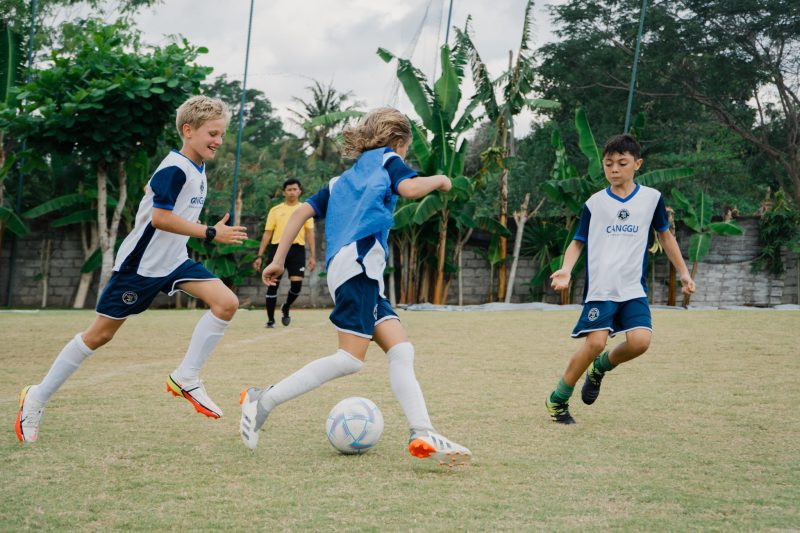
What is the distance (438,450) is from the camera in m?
3.55

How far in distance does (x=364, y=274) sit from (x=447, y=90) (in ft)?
40.9

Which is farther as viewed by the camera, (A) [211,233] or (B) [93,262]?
(B) [93,262]

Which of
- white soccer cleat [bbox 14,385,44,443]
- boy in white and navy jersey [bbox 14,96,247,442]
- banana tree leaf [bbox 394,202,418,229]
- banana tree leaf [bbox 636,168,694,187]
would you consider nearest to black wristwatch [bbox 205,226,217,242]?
boy in white and navy jersey [bbox 14,96,247,442]

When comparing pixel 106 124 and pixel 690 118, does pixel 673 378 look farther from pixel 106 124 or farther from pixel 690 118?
pixel 690 118

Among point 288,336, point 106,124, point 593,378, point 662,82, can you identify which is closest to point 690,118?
point 662,82

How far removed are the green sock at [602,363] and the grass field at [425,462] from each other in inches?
11.2

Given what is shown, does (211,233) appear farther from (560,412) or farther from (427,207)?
(427,207)

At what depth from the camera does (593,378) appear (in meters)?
5.04

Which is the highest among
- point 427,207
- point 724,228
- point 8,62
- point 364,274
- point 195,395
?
point 8,62

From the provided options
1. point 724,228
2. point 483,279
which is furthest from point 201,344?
point 724,228

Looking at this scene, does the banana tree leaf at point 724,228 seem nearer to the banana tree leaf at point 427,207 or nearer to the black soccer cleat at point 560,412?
the banana tree leaf at point 427,207

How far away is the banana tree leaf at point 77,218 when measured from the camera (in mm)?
16500

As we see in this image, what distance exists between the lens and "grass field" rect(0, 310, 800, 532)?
2914 millimetres

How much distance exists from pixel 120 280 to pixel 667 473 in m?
2.80
